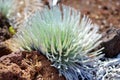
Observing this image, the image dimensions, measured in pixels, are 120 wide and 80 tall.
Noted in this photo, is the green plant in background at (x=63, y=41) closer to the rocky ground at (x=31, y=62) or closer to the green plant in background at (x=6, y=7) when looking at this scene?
the rocky ground at (x=31, y=62)

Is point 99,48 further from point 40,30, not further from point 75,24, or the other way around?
point 40,30

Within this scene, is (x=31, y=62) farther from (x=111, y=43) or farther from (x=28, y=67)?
(x=111, y=43)

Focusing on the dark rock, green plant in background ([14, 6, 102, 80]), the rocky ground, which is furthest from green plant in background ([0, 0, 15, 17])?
the dark rock

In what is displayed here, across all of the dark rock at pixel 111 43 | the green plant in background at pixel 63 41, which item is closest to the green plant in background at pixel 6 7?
the green plant in background at pixel 63 41

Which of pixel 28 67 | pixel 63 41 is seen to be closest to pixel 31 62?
pixel 28 67

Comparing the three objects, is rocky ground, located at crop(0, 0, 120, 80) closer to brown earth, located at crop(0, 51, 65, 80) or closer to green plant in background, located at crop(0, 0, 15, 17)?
brown earth, located at crop(0, 51, 65, 80)
